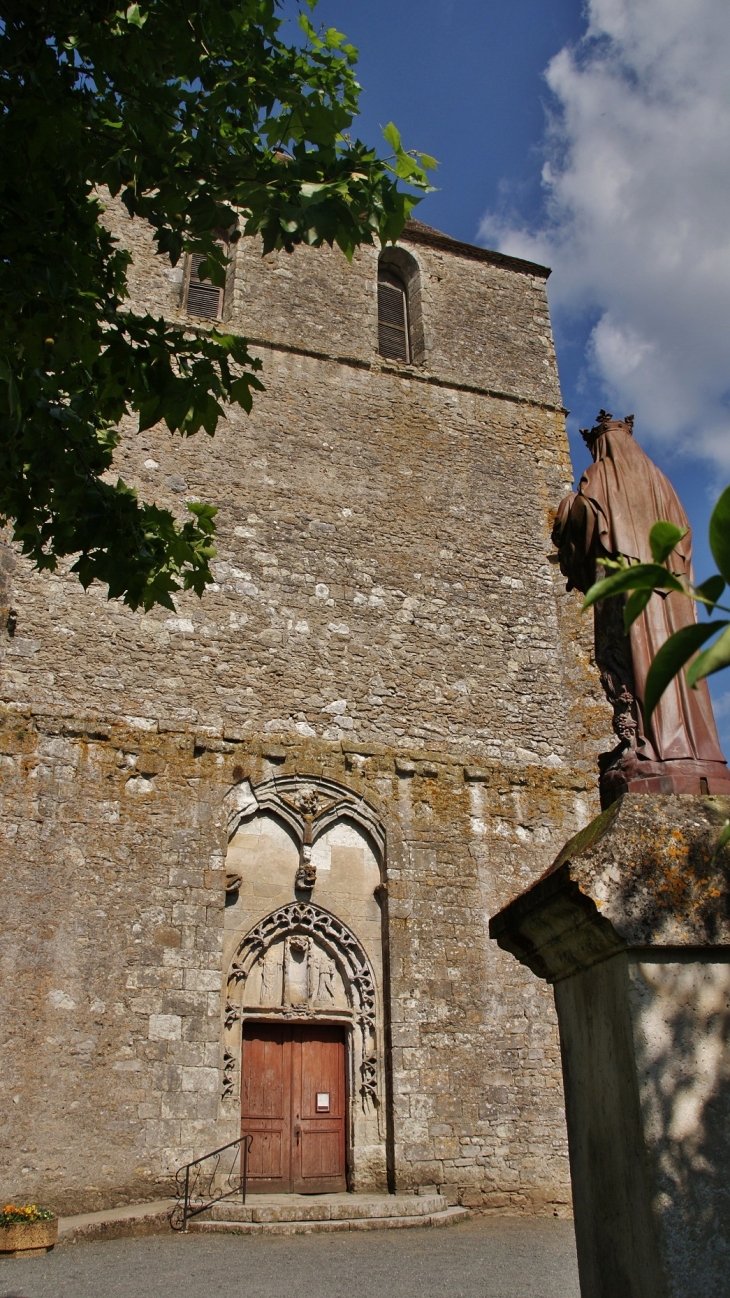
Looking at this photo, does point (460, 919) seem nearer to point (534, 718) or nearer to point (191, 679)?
point (534, 718)

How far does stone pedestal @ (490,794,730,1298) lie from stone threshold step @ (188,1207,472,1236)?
5425 millimetres

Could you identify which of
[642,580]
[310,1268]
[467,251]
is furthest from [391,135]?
[467,251]

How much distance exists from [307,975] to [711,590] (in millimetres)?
9059

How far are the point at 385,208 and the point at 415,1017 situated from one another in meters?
7.71

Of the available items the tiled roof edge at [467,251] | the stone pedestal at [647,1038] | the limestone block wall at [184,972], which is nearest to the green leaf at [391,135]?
the stone pedestal at [647,1038]

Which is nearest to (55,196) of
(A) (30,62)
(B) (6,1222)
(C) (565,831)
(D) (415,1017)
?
(A) (30,62)

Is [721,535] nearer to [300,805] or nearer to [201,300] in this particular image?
[300,805]

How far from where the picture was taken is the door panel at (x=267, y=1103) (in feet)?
29.5

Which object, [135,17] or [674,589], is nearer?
[674,589]

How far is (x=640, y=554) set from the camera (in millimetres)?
3363

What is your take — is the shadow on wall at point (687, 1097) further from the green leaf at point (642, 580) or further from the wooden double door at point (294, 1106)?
the wooden double door at point (294, 1106)

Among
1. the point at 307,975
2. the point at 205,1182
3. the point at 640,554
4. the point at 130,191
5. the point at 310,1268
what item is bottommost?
the point at 310,1268

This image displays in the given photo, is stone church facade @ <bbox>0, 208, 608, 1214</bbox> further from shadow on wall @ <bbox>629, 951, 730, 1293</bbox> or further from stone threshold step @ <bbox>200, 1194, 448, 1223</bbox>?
shadow on wall @ <bbox>629, 951, 730, 1293</bbox>

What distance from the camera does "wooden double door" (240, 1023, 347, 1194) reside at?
905 centimetres
